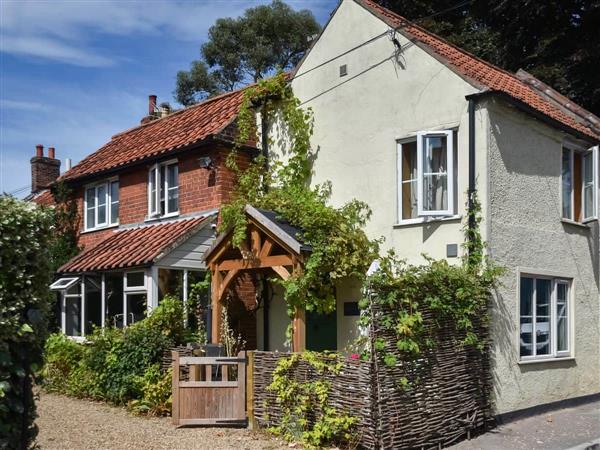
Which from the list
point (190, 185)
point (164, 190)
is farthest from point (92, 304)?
point (190, 185)

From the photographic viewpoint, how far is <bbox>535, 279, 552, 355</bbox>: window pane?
1237 cm

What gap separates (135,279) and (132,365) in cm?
307

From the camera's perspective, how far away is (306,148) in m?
14.3

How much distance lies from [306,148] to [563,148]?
5096 mm

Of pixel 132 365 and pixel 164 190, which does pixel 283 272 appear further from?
pixel 164 190

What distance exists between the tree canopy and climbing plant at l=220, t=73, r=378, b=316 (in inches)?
309

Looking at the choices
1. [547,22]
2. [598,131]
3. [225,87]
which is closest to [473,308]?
[598,131]

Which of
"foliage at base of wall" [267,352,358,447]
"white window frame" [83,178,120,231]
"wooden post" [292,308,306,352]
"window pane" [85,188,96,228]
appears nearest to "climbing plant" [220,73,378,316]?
"wooden post" [292,308,306,352]

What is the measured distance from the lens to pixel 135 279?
15.4m

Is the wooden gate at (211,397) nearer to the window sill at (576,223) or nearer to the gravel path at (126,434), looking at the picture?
the gravel path at (126,434)

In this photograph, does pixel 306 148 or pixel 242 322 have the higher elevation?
pixel 306 148

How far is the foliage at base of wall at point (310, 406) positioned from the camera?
9164 mm

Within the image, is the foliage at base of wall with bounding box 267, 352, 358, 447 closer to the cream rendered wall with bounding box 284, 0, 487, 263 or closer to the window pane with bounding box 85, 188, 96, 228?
the cream rendered wall with bounding box 284, 0, 487, 263

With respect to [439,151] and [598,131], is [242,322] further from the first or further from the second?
[598,131]
